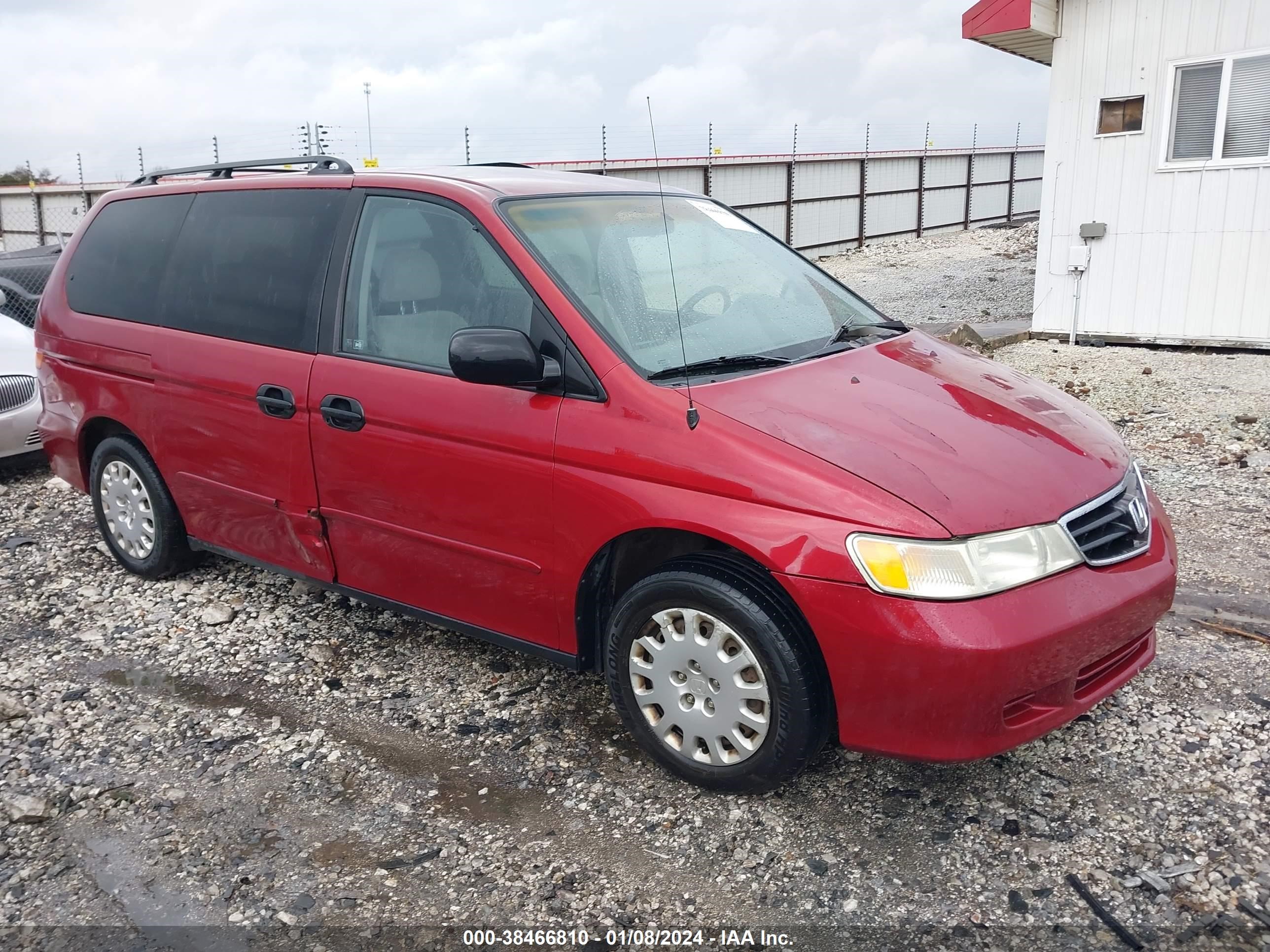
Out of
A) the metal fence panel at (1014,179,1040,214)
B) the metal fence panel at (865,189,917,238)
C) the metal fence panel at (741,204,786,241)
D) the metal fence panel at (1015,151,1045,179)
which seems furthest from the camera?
the metal fence panel at (1014,179,1040,214)

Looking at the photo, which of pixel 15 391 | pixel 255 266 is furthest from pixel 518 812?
pixel 15 391

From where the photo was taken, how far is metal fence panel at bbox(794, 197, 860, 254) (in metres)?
22.6

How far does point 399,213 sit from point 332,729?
1843 mm

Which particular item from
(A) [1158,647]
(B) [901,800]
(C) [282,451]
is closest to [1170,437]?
(A) [1158,647]

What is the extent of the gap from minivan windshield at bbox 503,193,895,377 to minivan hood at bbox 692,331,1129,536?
0.21 m

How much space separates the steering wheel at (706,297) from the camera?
3.45m

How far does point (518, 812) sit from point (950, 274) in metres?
16.6

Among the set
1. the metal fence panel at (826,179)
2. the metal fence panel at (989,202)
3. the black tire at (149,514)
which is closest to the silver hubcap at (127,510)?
the black tire at (149,514)

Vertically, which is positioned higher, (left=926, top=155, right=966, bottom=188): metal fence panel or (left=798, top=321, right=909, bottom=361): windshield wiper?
(left=926, top=155, right=966, bottom=188): metal fence panel

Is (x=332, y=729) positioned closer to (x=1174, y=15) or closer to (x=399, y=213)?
(x=399, y=213)

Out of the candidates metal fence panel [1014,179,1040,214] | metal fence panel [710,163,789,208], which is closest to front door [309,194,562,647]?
metal fence panel [710,163,789,208]

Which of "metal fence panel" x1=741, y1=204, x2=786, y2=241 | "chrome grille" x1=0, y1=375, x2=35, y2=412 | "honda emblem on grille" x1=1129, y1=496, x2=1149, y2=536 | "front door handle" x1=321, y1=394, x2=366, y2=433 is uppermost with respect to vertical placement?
"metal fence panel" x1=741, y1=204, x2=786, y2=241

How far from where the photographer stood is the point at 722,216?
4.19 meters

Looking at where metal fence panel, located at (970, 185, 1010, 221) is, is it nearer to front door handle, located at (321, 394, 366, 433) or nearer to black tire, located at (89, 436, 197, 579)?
black tire, located at (89, 436, 197, 579)
